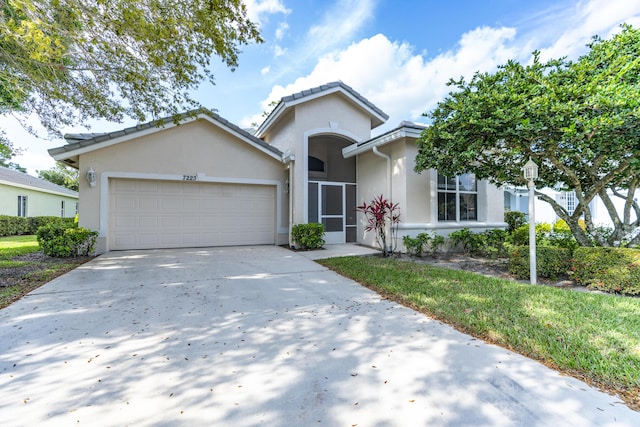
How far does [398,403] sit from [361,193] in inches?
386

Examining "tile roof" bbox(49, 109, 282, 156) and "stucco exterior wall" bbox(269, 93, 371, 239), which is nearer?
"tile roof" bbox(49, 109, 282, 156)

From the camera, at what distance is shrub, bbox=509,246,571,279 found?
6082mm

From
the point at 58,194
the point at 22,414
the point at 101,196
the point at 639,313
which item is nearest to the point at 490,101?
the point at 639,313

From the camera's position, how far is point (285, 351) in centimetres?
311

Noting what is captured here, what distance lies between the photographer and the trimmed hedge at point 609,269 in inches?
197

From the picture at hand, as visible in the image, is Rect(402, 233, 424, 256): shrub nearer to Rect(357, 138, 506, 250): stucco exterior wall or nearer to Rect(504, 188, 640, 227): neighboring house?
Rect(357, 138, 506, 250): stucco exterior wall

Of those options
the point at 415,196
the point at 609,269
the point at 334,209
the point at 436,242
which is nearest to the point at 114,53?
the point at 334,209

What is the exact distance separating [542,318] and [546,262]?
3.07m

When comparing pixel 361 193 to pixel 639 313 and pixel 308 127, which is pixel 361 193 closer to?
pixel 308 127

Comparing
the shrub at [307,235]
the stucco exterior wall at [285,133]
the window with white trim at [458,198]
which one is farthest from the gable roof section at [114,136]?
the window with white trim at [458,198]

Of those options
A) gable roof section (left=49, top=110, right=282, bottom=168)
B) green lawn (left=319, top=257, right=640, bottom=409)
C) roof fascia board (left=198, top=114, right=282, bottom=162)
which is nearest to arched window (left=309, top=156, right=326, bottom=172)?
roof fascia board (left=198, top=114, right=282, bottom=162)

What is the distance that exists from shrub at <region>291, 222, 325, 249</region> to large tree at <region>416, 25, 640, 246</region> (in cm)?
486

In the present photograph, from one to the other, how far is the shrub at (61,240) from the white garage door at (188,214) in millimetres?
1129

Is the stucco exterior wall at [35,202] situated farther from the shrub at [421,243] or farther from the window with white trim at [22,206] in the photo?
the shrub at [421,243]
